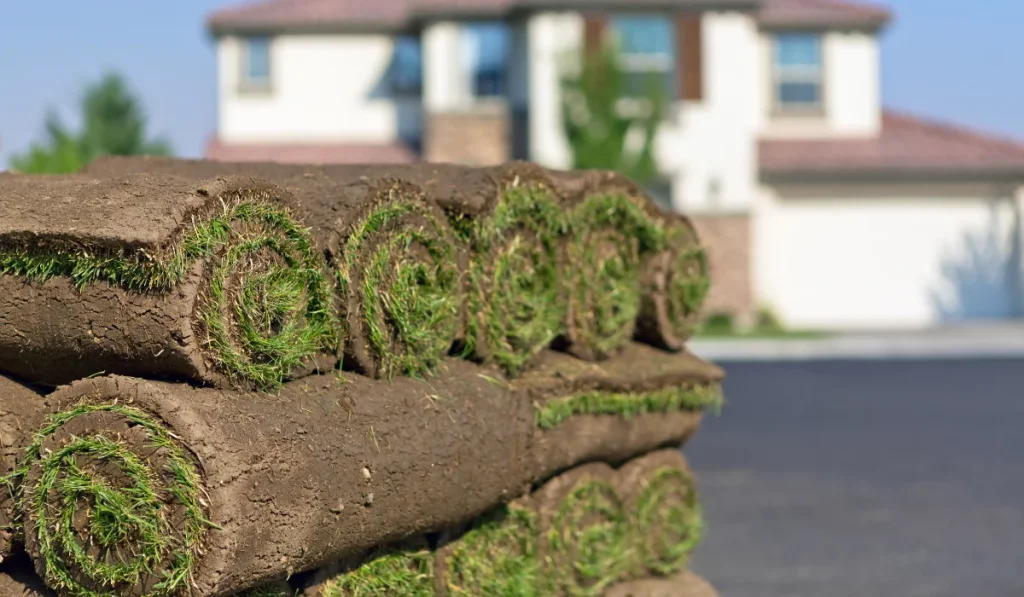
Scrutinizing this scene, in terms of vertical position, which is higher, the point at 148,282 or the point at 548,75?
the point at 548,75

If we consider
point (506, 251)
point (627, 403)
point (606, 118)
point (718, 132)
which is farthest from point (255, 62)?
point (506, 251)

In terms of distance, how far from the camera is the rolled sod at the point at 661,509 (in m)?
5.53

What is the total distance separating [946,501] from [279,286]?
22.5 ft

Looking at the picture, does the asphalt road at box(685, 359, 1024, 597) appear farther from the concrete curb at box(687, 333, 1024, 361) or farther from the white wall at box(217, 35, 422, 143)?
the white wall at box(217, 35, 422, 143)

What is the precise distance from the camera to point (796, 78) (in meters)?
31.5

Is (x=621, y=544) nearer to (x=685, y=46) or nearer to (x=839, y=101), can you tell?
(x=685, y=46)

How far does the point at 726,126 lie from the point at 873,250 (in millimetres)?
4427

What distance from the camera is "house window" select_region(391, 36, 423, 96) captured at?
105 ft

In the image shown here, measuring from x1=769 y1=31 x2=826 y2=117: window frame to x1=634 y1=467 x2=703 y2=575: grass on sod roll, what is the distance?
26658 millimetres

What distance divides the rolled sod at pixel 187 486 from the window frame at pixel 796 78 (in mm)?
28933

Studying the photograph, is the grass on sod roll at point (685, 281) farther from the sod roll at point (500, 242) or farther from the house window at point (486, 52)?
the house window at point (486, 52)

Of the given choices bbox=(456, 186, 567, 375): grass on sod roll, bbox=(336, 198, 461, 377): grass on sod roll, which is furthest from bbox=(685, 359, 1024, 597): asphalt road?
bbox=(336, 198, 461, 377): grass on sod roll

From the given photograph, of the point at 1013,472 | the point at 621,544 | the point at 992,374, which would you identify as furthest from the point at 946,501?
the point at 992,374

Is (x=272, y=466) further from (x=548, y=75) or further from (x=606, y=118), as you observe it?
(x=548, y=75)
